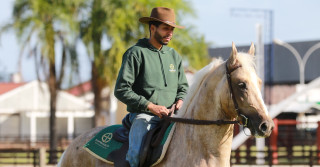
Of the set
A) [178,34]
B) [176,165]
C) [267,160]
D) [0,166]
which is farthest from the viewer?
[178,34]

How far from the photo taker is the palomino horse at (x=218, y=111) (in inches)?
192

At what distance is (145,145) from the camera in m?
5.47

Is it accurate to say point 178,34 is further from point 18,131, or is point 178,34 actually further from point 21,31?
point 18,131

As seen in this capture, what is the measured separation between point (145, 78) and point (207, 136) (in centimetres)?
87

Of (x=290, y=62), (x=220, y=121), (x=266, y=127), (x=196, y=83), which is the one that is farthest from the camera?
(x=290, y=62)

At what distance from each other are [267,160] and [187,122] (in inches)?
543

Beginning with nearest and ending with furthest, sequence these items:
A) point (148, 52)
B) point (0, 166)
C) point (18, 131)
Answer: point (148, 52)
point (0, 166)
point (18, 131)

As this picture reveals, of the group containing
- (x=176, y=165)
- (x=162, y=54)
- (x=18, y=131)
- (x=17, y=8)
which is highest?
(x=17, y=8)

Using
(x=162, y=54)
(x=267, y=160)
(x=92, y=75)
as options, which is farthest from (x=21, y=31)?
(x=162, y=54)

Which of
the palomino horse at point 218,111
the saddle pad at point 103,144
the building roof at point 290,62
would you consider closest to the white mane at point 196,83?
the palomino horse at point 218,111

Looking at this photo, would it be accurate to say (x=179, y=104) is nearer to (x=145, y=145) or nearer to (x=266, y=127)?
(x=145, y=145)

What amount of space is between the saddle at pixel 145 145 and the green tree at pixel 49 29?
20890 mm

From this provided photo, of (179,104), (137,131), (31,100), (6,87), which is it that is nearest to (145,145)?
(137,131)

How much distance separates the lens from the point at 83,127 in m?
54.0
